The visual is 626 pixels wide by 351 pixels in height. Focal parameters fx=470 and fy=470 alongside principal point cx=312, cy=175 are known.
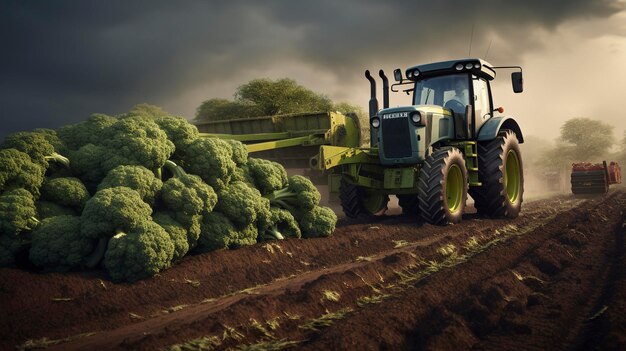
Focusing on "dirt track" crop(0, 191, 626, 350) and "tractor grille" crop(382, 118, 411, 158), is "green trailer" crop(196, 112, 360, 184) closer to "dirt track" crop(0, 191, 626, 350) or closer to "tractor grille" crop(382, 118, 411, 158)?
"tractor grille" crop(382, 118, 411, 158)

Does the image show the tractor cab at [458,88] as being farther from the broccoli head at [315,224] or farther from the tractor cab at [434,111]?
the broccoli head at [315,224]

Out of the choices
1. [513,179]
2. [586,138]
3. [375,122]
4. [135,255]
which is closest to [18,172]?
[135,255]

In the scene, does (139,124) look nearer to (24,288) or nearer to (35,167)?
(35,167)

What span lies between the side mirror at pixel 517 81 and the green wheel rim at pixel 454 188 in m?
2.36

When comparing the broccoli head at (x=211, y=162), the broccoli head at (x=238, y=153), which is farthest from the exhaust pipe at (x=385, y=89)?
the broccoli head at (x=211, y=162)

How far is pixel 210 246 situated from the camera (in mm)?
6352

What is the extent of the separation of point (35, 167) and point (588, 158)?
61406 mm

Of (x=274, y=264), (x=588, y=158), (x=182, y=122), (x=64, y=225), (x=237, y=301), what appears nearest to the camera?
(x=237, y=301)

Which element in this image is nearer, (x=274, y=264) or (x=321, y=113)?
(x=274, y=264)

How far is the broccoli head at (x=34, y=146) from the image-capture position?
5793 millimetres

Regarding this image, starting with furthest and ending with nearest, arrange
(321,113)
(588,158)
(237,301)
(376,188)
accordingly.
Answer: (588,158) → (321,113) → (376,188) → (237,301)

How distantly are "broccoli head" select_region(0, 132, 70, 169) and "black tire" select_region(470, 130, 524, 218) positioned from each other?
26.8 feet

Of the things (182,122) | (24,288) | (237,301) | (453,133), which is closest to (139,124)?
(182,122)

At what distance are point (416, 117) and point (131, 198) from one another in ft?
18.5
